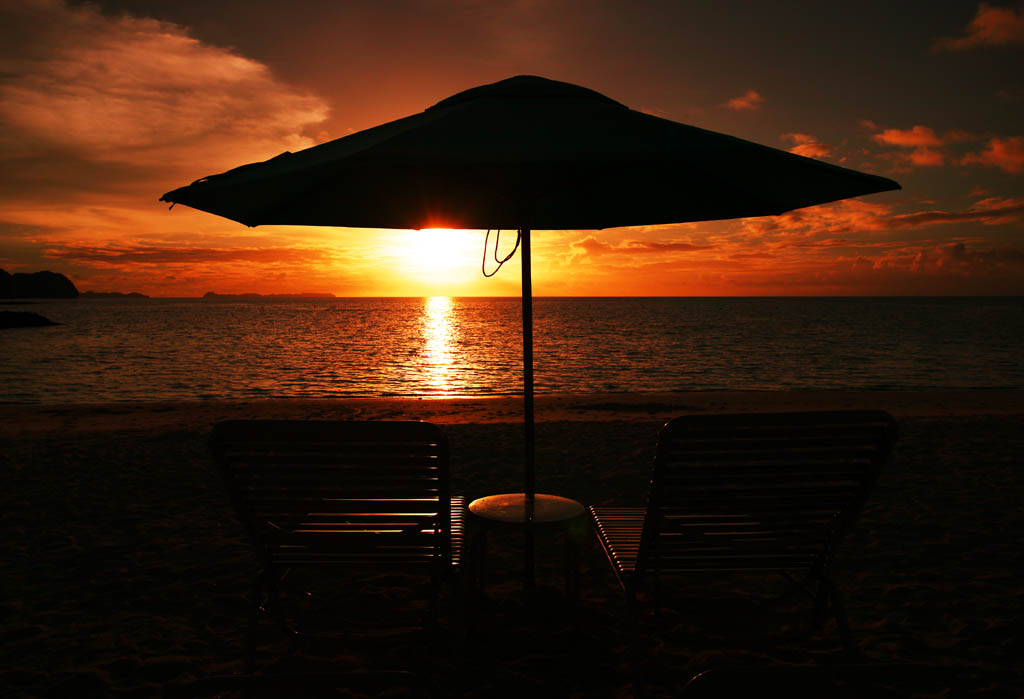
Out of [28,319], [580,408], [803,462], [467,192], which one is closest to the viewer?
[803,462]

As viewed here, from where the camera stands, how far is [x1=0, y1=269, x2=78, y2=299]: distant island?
506ft

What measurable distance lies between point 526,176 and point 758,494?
1.95 metres

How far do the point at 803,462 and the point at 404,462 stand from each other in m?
1.65

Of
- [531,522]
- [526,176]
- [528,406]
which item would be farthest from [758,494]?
[526,176]

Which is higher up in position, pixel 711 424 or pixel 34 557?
pixel 711 424

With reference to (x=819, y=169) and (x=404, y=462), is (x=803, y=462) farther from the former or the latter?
(x=404, y=462)

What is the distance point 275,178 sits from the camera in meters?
2.51

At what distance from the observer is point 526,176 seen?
3330 millimetres

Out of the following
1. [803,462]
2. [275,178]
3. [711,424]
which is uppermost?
[275,178]

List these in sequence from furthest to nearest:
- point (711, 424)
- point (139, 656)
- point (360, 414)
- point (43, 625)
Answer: point (360, 414) → point (43, 625) → point (139, 656) → point (711, 424)

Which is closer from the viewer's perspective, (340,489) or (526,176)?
(340,489)

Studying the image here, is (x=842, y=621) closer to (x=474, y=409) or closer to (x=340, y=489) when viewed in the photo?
(x=340, y=489)

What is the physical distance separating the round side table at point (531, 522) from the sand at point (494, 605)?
0.26m

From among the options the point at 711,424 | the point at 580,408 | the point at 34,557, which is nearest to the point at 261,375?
the point at 580,408
